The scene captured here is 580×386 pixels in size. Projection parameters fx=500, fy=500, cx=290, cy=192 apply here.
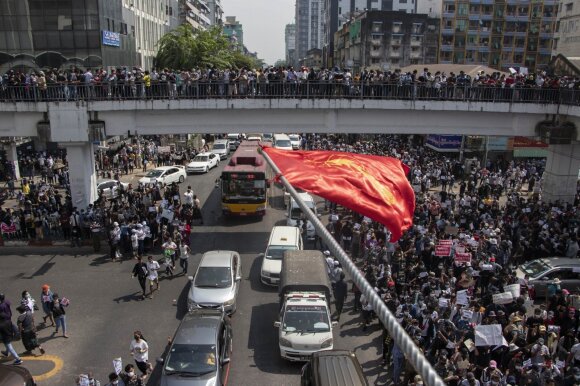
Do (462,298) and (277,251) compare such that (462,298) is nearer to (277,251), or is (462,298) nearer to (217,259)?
(277,251)

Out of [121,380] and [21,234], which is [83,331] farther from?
[21,234]

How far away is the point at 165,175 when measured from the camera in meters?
32.3

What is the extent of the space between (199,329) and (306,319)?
2793mm

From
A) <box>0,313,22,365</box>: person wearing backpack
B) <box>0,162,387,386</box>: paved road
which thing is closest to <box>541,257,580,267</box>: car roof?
<box>0,162,387,386</box>: paved road

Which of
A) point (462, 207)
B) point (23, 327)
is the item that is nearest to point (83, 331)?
point (23, 327)

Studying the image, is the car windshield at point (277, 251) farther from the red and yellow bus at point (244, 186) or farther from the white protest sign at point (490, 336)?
the white protest sign at point (490, 336)

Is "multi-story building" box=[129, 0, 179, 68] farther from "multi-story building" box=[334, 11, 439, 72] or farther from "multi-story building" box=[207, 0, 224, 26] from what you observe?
"multi-story building" box=[207, 0, 224, 26]

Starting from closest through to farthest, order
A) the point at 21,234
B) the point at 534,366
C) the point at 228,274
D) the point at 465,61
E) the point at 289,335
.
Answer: the point at 534,366 → the point at 289,335 → the point at 228,274 → the point at 21,234 → the point at 465,61

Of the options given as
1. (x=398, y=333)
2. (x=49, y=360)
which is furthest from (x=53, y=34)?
(x=398, y=333)

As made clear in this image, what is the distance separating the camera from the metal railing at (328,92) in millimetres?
22734

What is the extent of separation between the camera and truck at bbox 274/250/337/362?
41.4ft

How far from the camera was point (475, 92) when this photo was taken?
2322cm

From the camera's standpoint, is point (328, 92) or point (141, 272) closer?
point (141, 272)

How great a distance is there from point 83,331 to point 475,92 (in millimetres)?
19094
